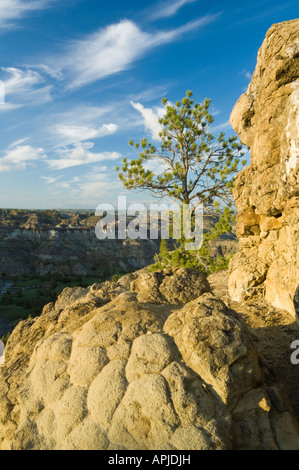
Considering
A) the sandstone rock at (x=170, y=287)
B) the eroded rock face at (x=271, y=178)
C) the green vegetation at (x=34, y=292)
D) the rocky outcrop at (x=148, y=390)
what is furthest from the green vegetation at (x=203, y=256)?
the green vegetation at (x=34, y=292)

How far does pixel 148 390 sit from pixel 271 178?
4607 mm

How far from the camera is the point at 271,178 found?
5.92 m

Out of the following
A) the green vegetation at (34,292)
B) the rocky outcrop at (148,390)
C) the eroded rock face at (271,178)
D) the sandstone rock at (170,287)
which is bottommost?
the green vegetation at (34,292)

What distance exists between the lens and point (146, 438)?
8.86 feet

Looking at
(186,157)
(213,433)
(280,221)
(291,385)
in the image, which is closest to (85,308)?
(213,433)

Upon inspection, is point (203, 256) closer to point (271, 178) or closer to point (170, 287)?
point (271, 178)

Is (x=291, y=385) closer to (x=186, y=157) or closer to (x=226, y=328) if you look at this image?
(x=226, y=328)

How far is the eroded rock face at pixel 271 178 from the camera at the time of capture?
15.9ft

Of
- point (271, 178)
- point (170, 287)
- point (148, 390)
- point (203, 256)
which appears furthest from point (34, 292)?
point (148, 390)

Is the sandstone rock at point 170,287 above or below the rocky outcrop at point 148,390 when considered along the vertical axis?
above

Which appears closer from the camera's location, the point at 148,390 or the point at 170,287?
the point at 148,390

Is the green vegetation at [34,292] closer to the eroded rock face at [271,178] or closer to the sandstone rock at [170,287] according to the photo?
the eroded rock face at [271,178]

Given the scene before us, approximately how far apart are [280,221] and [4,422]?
573 centimetres

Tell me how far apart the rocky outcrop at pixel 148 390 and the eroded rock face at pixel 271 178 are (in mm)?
2063
